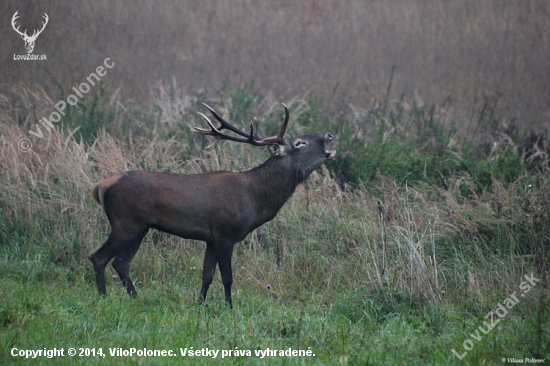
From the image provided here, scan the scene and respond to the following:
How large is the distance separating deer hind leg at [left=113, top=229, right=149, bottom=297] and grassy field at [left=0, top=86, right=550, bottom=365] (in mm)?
123

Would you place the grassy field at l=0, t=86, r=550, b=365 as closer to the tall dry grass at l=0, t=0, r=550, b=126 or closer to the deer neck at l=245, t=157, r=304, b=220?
the deer neck at l=245, t=157, r=304, b=220

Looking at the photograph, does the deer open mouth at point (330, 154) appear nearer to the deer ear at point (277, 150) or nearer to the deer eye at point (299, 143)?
the deer eye at point (299, 143)

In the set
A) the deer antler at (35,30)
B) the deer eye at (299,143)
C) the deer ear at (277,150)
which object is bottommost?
the deer ear at (277,150)

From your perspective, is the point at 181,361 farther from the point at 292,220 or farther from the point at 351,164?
the point at 351,164

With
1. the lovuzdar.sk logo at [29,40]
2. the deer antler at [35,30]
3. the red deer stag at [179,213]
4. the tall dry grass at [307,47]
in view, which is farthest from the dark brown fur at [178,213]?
the lovuzdar.sk logo at [29,40]

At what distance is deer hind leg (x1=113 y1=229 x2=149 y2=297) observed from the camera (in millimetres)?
7449

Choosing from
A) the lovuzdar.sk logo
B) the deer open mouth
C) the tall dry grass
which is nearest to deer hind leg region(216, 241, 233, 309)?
the deer open mouth

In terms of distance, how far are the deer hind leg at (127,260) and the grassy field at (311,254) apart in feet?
0.40

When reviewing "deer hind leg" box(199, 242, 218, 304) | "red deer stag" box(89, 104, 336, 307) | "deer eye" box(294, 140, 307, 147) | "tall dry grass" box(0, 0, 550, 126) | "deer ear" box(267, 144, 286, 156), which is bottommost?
"deer hind leg" box(199, 242, 218, 304)

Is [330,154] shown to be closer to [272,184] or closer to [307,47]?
[272,184]

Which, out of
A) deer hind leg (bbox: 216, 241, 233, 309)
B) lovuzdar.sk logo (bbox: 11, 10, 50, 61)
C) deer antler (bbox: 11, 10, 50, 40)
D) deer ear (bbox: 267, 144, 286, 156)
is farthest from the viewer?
lovuzdar.sk logo (bbox: 11, 10, 50, 61)

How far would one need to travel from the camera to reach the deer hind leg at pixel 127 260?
7.45 meters

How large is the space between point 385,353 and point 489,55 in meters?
12.4

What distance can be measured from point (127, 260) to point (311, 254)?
2.20 m
